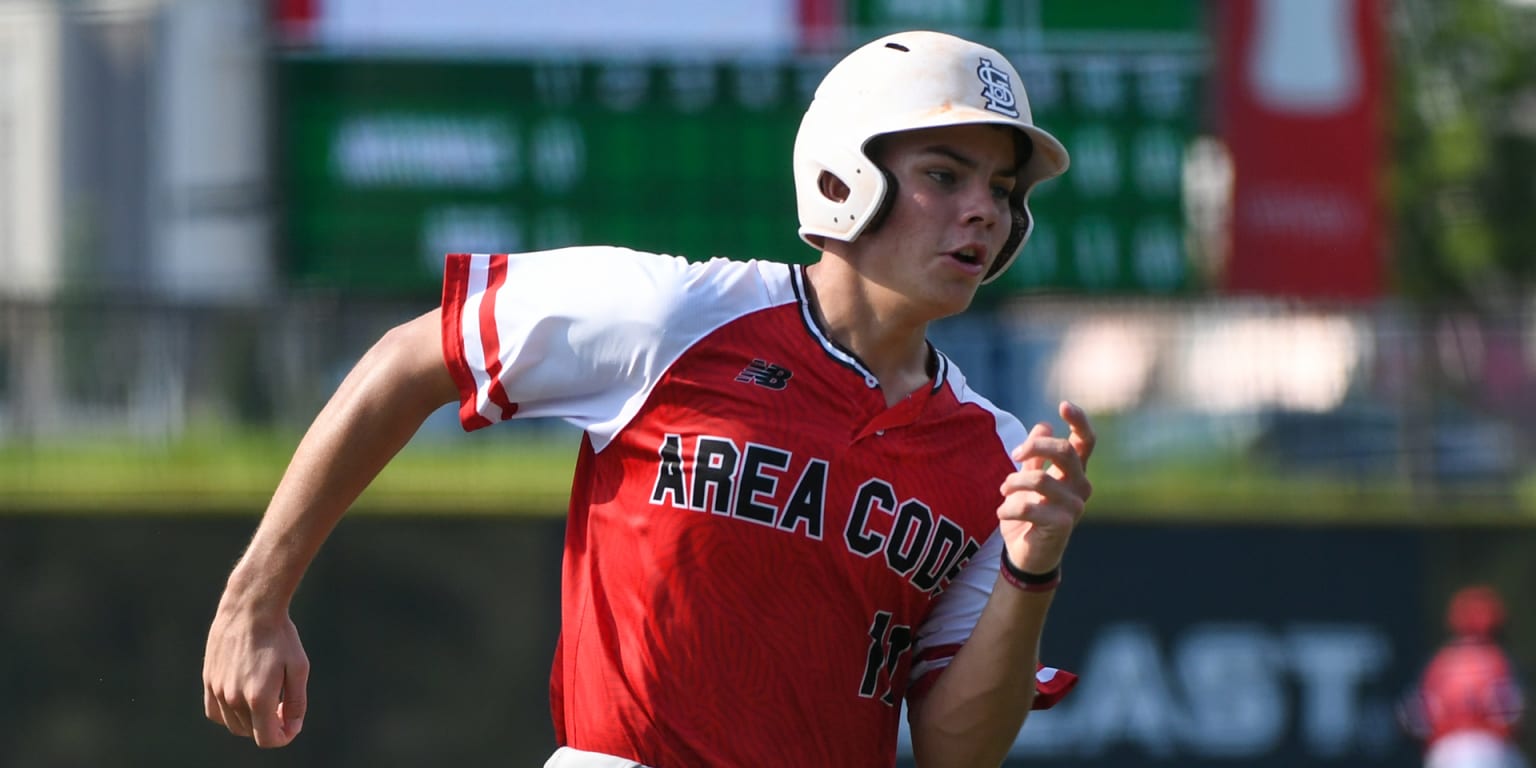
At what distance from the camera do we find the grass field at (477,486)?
36.9ft

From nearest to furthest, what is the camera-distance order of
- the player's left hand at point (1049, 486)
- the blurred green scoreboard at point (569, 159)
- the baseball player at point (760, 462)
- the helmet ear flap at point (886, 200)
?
the player's left hand at point (1049, 486), the baseball player at point (760, 462), the helmet ear flap at point (886, 200), the blurred green scoreboard at point (569, 159)

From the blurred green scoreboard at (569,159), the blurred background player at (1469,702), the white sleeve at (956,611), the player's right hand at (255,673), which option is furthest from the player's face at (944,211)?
the blurred background player at (1469,702)

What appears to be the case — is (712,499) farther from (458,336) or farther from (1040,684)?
(1040,684)

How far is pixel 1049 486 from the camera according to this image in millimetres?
3311

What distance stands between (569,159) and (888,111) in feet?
28.3

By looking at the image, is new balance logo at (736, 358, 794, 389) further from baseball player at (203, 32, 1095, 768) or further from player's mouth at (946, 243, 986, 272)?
player's mouth at (946, 243, 986, 272)

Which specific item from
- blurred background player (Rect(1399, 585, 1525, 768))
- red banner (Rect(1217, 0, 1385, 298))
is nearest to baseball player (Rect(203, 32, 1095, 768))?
blurred background player (Rect(1399, 585, 1525, 768))

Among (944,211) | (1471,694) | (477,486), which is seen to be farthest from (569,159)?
(944,211)

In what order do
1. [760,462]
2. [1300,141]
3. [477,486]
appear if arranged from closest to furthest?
[760,462]
[477,486]
[1300,141]

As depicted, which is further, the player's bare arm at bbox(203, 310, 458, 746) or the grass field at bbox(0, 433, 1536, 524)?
the grass field at bbox(0, 433, 1536, 524)

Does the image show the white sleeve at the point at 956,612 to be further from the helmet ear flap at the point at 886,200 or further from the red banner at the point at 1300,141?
the red banner at the point at 1300,141

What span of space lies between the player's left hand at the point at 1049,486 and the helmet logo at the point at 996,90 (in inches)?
20.2

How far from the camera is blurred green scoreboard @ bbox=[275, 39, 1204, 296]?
11.9 m

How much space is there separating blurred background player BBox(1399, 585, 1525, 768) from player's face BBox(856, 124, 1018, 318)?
8.60 meters
